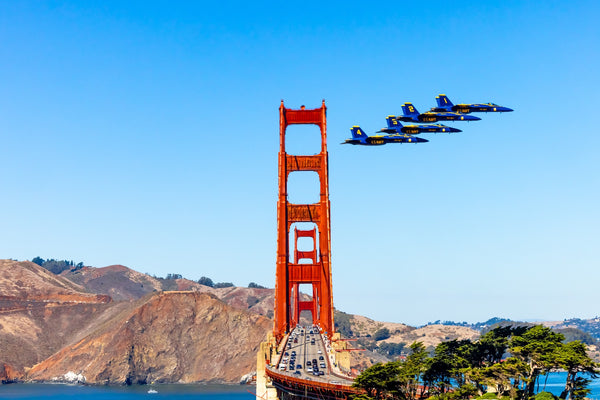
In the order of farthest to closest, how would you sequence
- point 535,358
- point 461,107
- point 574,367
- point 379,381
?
point 461,107 < point 379,381 < point 535,358 < point 574,367

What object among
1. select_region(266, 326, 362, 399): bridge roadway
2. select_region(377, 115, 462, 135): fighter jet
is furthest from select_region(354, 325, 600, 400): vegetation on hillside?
select_region(377, 115, 462, 135): fighter jet

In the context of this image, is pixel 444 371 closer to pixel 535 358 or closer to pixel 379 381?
pixel 379 381

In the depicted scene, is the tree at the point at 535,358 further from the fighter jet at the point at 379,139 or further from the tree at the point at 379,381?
the fighter jet at the point at 379,139

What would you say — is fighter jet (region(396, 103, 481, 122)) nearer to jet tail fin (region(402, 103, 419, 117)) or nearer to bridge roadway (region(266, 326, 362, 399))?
jet tail fin (region(402, 103, 419, 117))

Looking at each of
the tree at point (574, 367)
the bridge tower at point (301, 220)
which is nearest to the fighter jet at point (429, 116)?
the bridge tower at point (301, 220)

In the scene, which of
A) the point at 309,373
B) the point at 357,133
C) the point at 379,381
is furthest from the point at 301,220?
the point at 379,381

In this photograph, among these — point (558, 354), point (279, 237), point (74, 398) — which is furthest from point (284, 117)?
point (74, 398)
